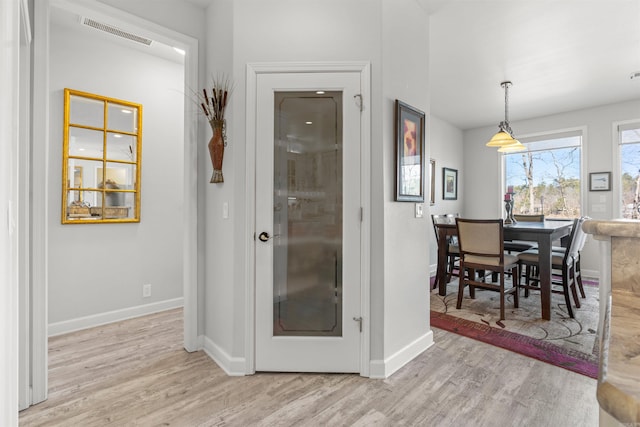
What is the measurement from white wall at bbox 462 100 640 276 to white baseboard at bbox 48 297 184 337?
546cm

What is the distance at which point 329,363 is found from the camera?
2115 millimetres

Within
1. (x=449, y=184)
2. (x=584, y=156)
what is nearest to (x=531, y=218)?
(x=584, y=156)

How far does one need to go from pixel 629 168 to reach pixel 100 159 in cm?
674

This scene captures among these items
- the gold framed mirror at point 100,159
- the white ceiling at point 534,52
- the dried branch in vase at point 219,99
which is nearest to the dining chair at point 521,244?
the white ceiling at point 534,52

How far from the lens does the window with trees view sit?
5.04 metres

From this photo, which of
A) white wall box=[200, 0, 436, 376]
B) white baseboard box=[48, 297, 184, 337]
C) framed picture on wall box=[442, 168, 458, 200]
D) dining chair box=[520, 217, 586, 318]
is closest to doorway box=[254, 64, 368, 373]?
white wall box=[200, 0, 436, 376]

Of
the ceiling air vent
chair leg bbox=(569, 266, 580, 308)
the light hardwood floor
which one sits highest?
the ceiling air vent

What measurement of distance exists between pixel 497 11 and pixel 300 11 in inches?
66.0

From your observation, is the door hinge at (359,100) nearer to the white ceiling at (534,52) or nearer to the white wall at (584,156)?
the white ceiling at (534,52)

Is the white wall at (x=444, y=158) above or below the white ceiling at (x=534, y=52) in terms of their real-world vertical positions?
below

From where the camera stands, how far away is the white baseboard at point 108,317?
276 centimetres

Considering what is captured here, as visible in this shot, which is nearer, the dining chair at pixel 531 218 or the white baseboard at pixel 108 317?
the white baseboard at pixel 108 317

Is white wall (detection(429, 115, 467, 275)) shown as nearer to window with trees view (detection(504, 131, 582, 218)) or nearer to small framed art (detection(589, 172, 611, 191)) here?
window with trees view (detection(504, 131, 582, 218))

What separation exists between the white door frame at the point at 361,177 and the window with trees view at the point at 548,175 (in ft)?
15.6
